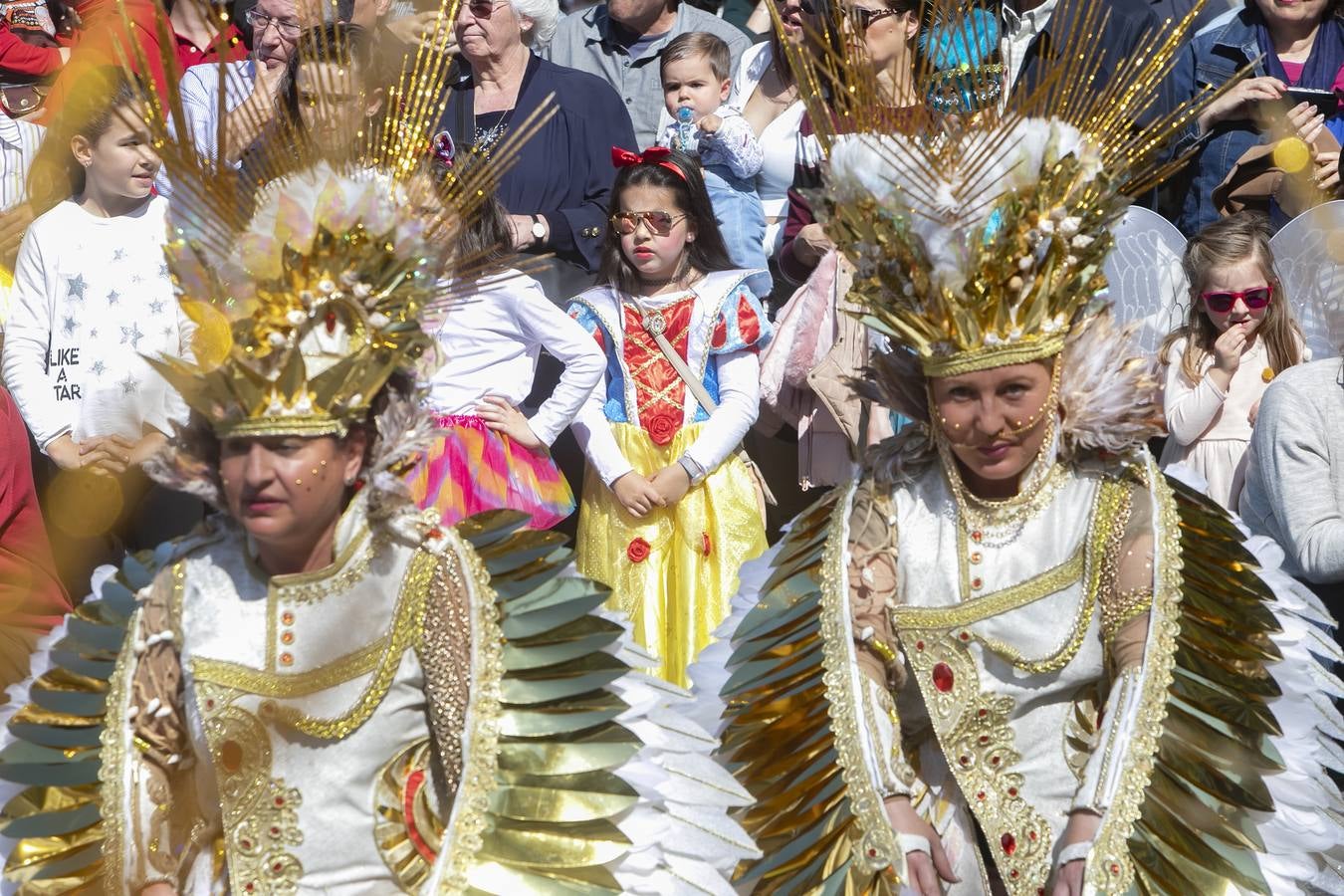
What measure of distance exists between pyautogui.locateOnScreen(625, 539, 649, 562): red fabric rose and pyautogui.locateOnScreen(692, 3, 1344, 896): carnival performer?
170 centimetres

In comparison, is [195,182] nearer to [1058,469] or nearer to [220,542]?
[220,542]

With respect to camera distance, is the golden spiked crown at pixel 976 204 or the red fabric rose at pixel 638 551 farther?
the red fabric rose at pixel 638 551

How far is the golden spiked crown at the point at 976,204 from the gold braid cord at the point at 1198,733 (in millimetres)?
551

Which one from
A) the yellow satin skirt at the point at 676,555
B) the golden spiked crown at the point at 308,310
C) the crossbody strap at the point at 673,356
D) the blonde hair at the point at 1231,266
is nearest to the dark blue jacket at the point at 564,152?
the crossbody strap at the point at 673,356

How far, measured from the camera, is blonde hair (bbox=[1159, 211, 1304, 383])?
20.0 ft

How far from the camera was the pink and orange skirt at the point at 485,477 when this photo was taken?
5793 millimetres

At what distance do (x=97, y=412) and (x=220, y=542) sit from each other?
202cm

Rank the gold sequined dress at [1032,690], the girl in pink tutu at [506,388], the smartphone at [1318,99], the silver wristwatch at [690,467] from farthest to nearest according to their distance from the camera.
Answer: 1. the smartphone at [1318,99]
2. the silver wristwatch at [690,467]
3. the girl in pink tutu at [506,388]
4. the gold sequined dress at [1032,690]

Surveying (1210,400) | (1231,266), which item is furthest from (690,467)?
(1231,266)

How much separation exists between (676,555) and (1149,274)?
1864 mm

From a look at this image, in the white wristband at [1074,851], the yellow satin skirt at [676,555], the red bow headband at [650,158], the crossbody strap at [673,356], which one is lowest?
the white wristband at [1074,851]

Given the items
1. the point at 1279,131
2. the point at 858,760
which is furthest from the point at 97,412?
the point at 1279,131

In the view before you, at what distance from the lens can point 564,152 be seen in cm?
682

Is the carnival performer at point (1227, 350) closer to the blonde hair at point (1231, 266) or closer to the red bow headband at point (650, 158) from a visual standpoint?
the blonde hair at point (1231, 266)
